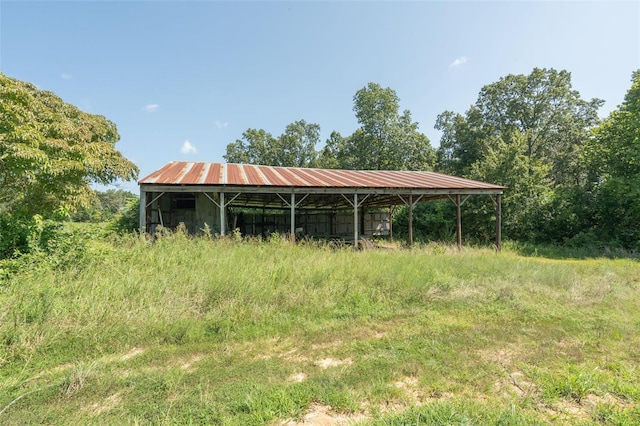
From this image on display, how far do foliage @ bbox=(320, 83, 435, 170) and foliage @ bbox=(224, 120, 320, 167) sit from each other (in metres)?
9.46

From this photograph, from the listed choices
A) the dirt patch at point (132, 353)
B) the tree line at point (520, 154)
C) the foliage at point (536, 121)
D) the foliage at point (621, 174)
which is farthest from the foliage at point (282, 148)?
the dirt patch at point (132, 353)

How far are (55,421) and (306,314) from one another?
282 cm

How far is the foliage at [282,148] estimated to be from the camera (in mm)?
35812

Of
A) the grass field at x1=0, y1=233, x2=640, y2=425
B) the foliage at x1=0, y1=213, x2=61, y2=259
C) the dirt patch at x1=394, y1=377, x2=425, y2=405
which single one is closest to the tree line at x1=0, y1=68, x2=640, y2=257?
the foliage at x1=0, y1=213, x2=61, y2=259

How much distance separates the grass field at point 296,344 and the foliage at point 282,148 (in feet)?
102

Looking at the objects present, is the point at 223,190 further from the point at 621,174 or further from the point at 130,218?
the point at 621,174

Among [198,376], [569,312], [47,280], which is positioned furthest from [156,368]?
[569,312]

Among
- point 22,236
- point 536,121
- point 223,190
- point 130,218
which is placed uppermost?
point 536,121

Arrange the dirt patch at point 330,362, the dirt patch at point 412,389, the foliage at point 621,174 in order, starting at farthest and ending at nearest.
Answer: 1. the foliage at point 621,174
2. the dirt patch at point 330,362
3. the dirt patch at point 412,389

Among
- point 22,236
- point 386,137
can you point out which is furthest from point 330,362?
point 386,137

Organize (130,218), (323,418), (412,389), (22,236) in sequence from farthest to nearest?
(130,218) → (22,236) → (412,389) → (323,418)

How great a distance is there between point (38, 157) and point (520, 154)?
21.2 meters

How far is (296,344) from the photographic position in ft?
11.3

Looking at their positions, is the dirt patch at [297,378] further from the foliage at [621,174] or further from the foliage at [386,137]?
the foliage at [386,137]
